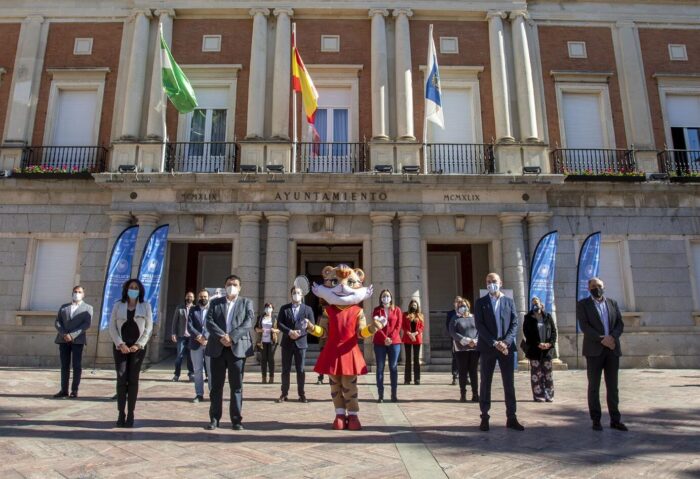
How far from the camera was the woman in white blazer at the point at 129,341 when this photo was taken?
618 cm

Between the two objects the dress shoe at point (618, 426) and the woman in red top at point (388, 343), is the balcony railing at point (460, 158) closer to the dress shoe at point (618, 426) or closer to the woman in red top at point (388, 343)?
the woman in red top at point (388, 343)

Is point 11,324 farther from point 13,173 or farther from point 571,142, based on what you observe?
point 571,142

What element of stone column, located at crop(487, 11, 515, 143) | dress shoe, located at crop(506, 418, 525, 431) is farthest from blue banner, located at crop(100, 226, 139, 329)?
stone column, located at crop(487, 11, 515, 143)

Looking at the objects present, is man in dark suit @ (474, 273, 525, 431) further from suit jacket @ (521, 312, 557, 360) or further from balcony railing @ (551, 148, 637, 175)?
balcony railing @ (551, 148, 637, 175)

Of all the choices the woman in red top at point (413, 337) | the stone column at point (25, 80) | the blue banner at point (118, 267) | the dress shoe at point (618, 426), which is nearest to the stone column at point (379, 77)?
the woman in red top at point (413, 337)

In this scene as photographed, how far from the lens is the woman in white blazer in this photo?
618 cm

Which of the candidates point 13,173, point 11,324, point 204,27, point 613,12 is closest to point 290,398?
point 11,324

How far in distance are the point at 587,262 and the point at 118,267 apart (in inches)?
477

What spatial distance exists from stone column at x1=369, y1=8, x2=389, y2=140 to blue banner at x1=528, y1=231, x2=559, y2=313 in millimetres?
5369

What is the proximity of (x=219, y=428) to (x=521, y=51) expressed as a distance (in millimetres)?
14369

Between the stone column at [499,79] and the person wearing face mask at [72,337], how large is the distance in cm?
1186

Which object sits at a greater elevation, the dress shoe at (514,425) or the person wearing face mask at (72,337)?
the person wearing face mask at (72,337)

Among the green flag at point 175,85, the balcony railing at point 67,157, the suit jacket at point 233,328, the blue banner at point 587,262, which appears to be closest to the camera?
the suit jacket at point 233,328

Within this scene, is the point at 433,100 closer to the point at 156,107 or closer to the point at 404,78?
the point at 404,78
